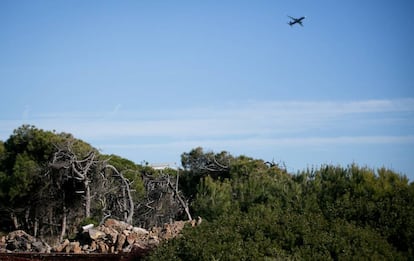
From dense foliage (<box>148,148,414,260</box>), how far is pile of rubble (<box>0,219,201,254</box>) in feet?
11.9

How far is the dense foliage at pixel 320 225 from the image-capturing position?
1234 centimetres

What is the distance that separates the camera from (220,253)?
12406 mm

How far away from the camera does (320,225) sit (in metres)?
13.2

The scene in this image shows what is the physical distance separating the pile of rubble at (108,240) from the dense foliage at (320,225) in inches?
142

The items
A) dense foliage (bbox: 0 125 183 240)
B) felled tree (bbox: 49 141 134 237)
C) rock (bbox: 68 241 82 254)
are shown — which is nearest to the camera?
rock (bbox: 68 241 82 254)


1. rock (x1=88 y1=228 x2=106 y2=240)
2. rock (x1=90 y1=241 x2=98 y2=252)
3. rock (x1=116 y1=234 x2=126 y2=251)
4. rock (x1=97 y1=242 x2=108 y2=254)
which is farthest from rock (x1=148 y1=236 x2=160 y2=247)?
rock (x1=88 y1=228 x2=106 y2=240)

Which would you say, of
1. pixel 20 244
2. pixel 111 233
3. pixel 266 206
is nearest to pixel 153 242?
pixel 266 206

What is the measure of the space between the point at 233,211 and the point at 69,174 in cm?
1887

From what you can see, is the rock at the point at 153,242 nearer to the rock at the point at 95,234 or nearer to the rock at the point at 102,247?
the rock at the point at 102,247

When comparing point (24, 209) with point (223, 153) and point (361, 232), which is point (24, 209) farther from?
point (361, 232)

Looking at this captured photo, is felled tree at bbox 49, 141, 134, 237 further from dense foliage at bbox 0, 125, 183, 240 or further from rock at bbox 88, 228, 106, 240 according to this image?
rock at bbox 88, 228, 106, 240

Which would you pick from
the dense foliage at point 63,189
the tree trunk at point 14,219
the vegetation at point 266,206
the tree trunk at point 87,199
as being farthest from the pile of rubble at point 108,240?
the tree trunk at point 14,219

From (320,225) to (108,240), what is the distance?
10911mm

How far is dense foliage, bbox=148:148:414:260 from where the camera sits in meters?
12.3
